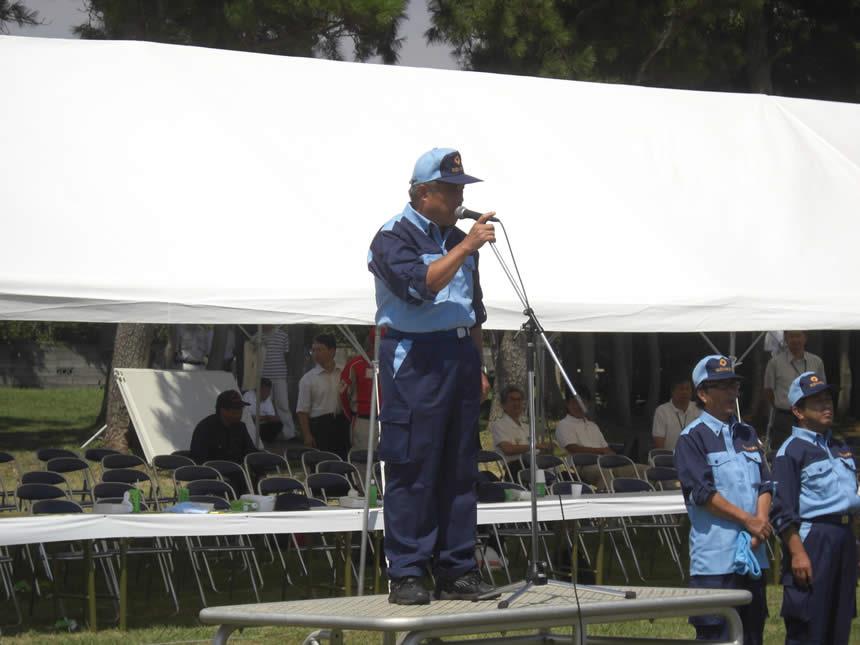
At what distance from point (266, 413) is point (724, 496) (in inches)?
441

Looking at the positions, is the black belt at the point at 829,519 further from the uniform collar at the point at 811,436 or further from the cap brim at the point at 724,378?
the cap brim at the point at 724,378

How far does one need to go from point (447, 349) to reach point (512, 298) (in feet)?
13.2

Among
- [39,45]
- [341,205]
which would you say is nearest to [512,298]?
[341,205]

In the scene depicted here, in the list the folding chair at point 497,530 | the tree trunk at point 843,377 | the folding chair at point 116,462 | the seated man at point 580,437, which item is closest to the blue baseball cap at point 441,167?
the folding chair at point 497,530

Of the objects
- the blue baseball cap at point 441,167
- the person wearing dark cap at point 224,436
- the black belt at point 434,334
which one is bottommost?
the person wearing dark cap at point 224,436

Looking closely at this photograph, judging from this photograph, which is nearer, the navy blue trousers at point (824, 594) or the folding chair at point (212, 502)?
the navy blue trousers at point (824, 594)

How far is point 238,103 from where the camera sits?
940 cm

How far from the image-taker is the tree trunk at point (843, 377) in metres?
23.0

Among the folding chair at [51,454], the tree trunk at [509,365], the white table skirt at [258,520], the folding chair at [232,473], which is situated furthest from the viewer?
the tree trunk at [509,365]

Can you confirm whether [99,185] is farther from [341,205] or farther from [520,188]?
[520,188]

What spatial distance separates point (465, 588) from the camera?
419cm

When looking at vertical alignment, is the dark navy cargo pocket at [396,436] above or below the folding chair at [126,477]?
above

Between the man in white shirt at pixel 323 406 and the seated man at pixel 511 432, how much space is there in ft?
5.17

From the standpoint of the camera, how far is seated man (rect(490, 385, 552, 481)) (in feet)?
35.5
